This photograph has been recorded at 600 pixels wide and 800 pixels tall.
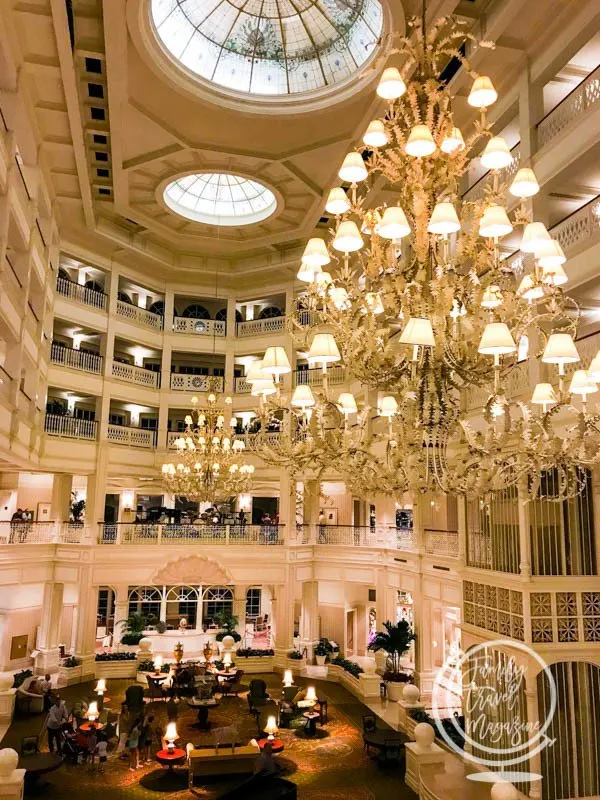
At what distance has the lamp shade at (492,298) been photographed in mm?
4742

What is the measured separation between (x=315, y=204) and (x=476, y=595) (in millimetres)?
9579

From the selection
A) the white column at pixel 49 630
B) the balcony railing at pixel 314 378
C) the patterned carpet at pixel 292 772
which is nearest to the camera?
the patterned carpet at pixel 292 772

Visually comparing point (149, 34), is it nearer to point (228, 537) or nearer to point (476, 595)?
point (476, 595)

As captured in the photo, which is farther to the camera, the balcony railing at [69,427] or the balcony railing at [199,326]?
the balcony railing at [199,326]

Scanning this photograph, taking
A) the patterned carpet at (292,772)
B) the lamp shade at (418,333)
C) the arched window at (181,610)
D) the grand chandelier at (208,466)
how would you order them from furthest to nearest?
the arched window at (181,610) < the grand chandelier at (208,466) < the patterned carpet at (292,772) < the lamp shade at (418,333)

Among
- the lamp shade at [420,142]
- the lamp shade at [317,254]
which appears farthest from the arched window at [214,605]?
the lamp shade at [420,142]

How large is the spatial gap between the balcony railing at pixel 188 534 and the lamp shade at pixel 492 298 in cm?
1393

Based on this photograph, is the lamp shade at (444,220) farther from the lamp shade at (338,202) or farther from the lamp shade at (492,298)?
the lamp shade at (338,202)

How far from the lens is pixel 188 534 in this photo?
1739 cm

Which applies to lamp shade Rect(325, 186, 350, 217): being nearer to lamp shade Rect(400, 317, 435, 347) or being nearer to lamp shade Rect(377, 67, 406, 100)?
lamp shade Rect(377, 67, 406, 100)

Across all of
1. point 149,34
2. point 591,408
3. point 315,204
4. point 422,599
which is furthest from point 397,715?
point 149,34

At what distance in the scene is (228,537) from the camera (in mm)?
17562

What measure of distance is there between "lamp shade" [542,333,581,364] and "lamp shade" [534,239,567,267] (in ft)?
1.83

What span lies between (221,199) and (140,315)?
172 inches
